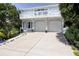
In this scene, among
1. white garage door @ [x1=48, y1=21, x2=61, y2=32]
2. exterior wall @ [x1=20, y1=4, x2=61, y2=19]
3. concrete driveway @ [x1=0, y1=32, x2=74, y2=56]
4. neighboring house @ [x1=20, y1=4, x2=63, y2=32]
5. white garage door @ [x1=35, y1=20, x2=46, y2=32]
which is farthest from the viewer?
white garage door @ [x1=35, y1=20, x2=46, y2=32]

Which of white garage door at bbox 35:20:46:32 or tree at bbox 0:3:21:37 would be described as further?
white garage door at bbox 35:20:46:32

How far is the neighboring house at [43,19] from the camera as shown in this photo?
102ft

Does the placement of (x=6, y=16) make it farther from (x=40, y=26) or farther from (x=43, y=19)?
(x=40, y=26)

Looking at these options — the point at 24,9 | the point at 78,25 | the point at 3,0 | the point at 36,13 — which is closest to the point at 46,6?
the point at 36,13

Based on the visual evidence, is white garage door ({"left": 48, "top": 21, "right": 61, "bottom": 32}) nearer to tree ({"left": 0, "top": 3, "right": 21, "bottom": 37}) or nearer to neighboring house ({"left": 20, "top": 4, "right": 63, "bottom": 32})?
neighboring house ({"left": 20, "top": 4, "right": 63, "bottom": 32})

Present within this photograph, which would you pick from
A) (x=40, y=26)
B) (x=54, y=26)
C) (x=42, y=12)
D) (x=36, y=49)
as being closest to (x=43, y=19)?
(x=42, y=12)

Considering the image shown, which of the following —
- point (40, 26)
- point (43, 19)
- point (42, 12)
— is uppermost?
point (42, 12)

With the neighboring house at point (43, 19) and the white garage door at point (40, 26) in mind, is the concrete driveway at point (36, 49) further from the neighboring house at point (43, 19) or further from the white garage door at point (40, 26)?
the white garage door at point (40, 26)

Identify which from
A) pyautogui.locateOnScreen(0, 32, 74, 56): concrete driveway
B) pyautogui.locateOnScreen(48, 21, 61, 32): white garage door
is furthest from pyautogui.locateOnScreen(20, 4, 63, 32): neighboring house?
pyautogui.locateOnScreen(0, 32, 74, 56): concrete driveway

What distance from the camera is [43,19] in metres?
32.5

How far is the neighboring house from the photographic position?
31.2m

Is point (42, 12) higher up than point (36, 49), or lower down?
lower down

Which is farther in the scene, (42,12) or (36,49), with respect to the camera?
(42,12)

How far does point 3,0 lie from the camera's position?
11320 millimetres
